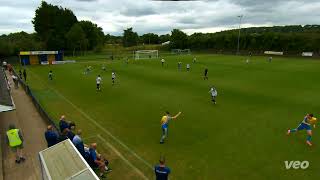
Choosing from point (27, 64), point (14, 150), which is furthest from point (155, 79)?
point (27, 64)

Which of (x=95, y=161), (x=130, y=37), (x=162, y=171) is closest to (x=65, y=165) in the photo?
(x=95, y=161)

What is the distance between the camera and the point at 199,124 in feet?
53.7

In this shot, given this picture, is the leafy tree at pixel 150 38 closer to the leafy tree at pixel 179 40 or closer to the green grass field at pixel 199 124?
the leafy tree at pixel 179 40

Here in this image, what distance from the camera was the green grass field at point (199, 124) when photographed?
11172 millimetres

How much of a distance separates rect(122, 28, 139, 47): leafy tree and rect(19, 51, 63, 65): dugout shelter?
74.3 m

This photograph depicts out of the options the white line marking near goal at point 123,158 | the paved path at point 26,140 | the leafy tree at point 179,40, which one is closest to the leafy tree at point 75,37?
the leafy tree at point 179,40

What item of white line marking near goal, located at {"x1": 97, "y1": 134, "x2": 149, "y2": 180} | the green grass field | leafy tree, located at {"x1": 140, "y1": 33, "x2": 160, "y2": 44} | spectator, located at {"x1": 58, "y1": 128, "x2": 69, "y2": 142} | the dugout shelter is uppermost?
leafy tree, located at {"x1": 140, "y1": 33, "x2": 160, "y2": 44}

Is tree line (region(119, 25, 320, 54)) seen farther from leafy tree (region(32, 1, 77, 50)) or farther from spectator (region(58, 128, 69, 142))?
spectator (region(58, 128, 69, 142))

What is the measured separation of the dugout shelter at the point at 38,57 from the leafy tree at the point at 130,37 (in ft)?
244

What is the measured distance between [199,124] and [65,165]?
9890 millimetres

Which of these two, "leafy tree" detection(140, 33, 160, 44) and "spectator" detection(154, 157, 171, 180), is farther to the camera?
"leafy tree" detection(140, 33, 160, 44)

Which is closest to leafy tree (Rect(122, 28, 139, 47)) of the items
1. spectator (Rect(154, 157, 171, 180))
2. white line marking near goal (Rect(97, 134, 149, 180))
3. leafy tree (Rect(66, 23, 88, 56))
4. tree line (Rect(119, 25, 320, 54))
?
tree line (Rect(119, 25, 320, 54))

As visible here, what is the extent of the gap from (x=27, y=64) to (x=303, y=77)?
51466 millimetres

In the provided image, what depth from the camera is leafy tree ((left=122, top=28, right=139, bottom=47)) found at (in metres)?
131
